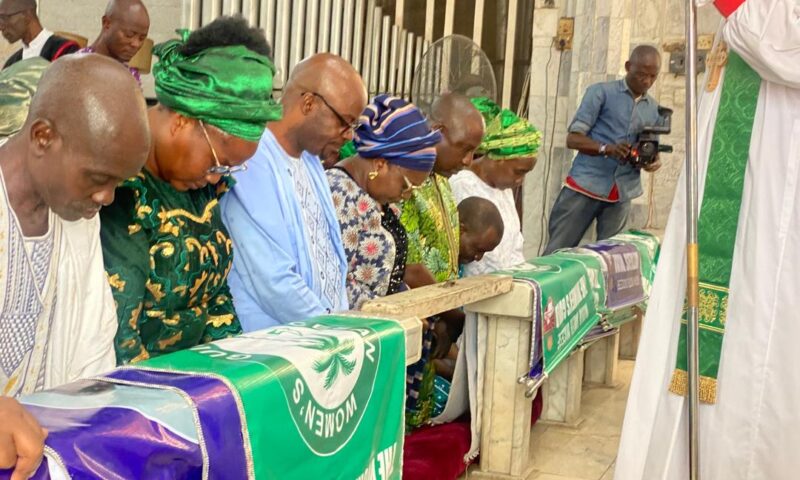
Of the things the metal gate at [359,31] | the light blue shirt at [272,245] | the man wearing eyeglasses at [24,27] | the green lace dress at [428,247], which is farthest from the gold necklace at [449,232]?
the metal gate at [359,31]

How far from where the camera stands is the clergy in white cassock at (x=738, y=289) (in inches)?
140

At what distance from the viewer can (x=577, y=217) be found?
24.4 feet

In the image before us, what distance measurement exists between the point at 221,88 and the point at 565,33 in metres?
6.54

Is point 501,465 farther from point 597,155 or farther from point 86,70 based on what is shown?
point 597,155

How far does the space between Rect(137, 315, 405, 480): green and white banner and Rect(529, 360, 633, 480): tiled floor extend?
1757 millimetres

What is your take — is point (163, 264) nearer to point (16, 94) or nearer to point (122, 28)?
point (16, 94)

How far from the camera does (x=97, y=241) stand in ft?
7.29

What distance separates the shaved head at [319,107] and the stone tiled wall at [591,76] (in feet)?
17.9

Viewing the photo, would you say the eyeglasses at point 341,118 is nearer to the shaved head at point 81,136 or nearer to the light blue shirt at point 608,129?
the shaved head at point 81,136

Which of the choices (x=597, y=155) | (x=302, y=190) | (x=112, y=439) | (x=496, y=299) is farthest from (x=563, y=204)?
(x=112, y=439)

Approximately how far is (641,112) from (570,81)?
50.9 inches

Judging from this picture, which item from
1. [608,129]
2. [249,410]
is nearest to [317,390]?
[249,410]

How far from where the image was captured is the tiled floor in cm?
446

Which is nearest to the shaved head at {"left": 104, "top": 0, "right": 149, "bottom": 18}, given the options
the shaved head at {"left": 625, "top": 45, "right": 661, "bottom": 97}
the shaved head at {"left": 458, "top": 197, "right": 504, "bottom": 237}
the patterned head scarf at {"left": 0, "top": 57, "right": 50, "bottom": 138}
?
the shaved head at {"left": 458, "top": 197, "right": 504, "bottom": 237}
